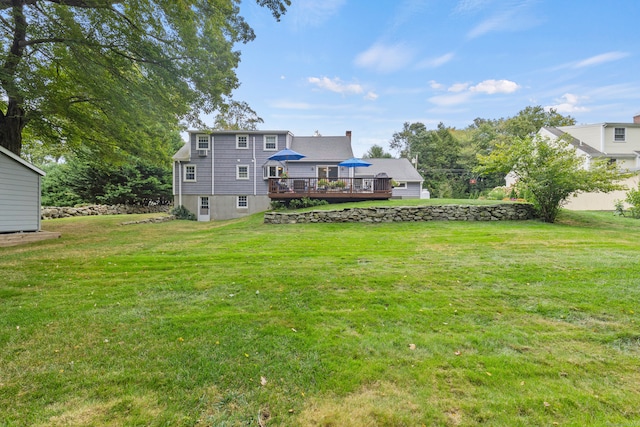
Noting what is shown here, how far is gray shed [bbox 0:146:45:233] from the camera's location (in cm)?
916

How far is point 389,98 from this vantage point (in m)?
29.3

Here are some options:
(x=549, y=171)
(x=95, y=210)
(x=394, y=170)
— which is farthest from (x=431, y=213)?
(x=95, y=210)

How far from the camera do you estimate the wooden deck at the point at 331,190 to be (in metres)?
17.1

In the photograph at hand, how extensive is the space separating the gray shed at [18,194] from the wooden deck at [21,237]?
34 centimetres

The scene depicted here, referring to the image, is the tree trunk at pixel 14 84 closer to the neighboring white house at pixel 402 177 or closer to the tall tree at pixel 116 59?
the tall tree at pixel 116 59

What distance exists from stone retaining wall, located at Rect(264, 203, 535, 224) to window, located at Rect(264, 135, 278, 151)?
9668 mm

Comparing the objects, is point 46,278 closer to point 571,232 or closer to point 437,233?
point 437,233

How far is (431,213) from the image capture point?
42.8 ft

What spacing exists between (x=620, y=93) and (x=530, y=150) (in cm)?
2065

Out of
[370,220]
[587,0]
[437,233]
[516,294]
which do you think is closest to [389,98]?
[587,0]

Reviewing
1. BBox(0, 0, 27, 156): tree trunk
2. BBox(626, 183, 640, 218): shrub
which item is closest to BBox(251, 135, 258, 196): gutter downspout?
BBox(0, 0, 27, 156): tree trunk

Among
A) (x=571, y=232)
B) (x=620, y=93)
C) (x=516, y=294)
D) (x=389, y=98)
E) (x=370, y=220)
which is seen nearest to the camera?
(x=516, y=294)

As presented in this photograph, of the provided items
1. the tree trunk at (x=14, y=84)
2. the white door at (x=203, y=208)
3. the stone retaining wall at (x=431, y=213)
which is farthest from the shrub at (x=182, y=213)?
the stone retaining wall at (x=431, y=213)

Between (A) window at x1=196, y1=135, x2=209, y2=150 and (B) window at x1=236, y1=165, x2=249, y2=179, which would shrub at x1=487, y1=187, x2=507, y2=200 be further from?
(A) window at x1=196, y1=135, x2=209, y2=150
